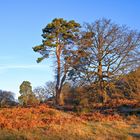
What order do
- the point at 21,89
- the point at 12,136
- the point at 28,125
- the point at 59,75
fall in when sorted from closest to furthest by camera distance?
the point at 12,136, the point at 28,125, the point at 59,75, the point at 21,89

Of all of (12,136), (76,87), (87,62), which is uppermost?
(87,62)

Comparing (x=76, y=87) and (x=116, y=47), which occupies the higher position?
(x=116, y=47)

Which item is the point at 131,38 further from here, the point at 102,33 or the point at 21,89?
the point at 21,89

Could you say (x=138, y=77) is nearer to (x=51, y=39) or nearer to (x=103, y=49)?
(x=103, y=49)

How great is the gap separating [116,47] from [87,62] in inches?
143

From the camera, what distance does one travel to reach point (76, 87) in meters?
41.2

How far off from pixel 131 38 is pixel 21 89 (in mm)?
43946

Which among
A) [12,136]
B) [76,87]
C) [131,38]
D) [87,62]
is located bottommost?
[12,136]

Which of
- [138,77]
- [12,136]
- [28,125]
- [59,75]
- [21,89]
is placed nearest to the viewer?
[12,136]

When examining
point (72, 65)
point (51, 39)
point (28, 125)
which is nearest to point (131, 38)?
point (72, 65)

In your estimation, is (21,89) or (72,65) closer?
(72,65)

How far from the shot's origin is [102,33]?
39.9 m

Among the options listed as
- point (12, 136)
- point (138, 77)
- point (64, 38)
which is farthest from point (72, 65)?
point (12, 136)

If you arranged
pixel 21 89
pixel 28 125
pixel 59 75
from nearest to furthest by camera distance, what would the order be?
pixel 28 125 → pixel 59 75 → pixel 21 89
